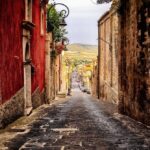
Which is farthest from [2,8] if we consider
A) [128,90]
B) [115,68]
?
[115,68]

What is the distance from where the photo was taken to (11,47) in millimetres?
14039

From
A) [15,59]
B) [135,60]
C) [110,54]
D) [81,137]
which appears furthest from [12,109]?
[110,54]

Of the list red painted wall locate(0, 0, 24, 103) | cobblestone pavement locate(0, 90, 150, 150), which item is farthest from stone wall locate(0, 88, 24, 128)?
cobblestone pavement locate(0, 90, 150, 150)

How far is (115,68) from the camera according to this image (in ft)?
104

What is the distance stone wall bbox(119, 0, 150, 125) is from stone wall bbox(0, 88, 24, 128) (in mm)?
4152

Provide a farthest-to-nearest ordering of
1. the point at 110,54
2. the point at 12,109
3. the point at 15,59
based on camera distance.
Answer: the point at 110,54 → the point at 15,59 → the point at 12,109

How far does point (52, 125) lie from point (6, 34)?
10.2 ft

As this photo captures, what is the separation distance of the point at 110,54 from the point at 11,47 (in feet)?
70.4

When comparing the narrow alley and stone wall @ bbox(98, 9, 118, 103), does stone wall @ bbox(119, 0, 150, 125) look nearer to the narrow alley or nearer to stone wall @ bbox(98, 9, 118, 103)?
the narrow alley

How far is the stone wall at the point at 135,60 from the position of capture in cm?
1370

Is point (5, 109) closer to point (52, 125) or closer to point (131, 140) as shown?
point (52, 125)

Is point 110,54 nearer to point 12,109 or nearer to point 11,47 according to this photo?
point 11,47

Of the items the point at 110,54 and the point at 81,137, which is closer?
the point at 81,137

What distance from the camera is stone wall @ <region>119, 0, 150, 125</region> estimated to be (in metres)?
13.7
